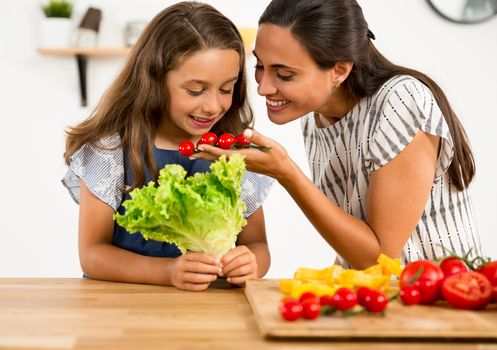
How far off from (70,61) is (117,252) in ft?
9.21

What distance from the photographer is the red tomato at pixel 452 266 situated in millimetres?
1789

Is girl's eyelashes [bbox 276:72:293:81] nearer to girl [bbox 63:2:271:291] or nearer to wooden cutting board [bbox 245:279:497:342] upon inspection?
girl [bbox 63:2:271:291]

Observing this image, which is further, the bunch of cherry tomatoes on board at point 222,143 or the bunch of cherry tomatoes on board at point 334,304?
the bunch of cherry tomatoes on board at point 222,143

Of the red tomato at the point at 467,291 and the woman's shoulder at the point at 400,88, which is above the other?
the woman's shoulder at the point at 400,88

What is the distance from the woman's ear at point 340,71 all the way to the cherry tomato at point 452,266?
30.2 inches

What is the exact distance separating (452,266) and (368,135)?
664 millimetres

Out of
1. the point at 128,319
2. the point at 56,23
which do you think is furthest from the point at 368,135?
the point at 56,23

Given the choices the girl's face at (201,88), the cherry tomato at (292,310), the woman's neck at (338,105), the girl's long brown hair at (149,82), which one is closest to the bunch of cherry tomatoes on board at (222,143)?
the girl's face at (201,88)

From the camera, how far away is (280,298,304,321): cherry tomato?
4.97ft

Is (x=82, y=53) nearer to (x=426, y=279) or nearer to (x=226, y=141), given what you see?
(x=226, y=141)

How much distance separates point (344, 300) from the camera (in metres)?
1.55

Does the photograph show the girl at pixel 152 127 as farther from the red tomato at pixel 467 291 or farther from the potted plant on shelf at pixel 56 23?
the potted plant on shelf at pixel 56 23

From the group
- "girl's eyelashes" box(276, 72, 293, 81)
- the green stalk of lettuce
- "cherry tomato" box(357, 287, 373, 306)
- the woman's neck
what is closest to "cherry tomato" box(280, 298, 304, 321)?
"cherry tomato" box(357, 287, 373, 306)

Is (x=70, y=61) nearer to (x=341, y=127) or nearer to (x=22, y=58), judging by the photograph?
(x=22, y=58)
